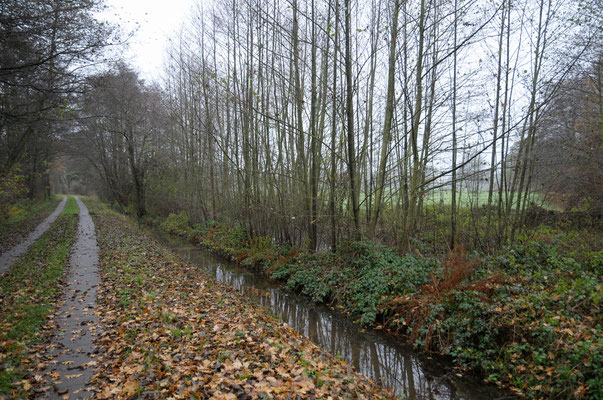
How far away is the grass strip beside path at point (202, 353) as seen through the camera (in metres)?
3.99

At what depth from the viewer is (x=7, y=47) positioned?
7.76m

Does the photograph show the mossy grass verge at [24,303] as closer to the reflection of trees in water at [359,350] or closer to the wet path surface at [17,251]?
the wet path surface at [17,251]

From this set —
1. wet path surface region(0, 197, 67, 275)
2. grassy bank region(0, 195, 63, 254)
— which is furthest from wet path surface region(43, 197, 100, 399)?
grassy bank region(0, 195, 63, 254)

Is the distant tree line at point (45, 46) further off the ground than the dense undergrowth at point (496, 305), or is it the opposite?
the distant tree line at point (45, 46)

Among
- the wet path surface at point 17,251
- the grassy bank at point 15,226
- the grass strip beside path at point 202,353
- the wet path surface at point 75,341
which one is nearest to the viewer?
the grass strip beside path at point 202,353

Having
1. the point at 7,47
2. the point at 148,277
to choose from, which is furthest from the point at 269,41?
the point at 148,277

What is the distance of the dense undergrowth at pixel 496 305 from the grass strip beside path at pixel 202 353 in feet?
6.86

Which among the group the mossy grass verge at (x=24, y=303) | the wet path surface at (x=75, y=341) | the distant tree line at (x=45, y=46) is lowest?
the wet path surface at (x=75, y=341)

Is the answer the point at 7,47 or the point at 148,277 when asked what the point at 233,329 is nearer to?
the point at 148,277

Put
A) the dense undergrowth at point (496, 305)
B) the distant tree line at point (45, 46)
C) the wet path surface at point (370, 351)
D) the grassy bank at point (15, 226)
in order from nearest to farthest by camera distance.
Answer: the dense undergrowth at point (496, 305), the wet path surface at point (370, 351), the distant tree line at point (45, 46), the grassy bank at point (15, 226)

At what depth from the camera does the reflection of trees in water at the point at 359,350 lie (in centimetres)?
548

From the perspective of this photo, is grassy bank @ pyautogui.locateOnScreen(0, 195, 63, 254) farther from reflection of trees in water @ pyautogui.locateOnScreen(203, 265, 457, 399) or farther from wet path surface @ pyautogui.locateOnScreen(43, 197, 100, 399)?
reflection of trees in water @ pyautogui.locateOnScreen(203, 265, 457, 399)

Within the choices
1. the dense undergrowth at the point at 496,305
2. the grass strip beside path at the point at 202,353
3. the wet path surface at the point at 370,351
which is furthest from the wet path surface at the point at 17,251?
the dense undergrowth at the point at 496,305

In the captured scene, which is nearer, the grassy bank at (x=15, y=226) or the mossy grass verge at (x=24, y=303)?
the mossy grass verge at (x=24, y=303)
